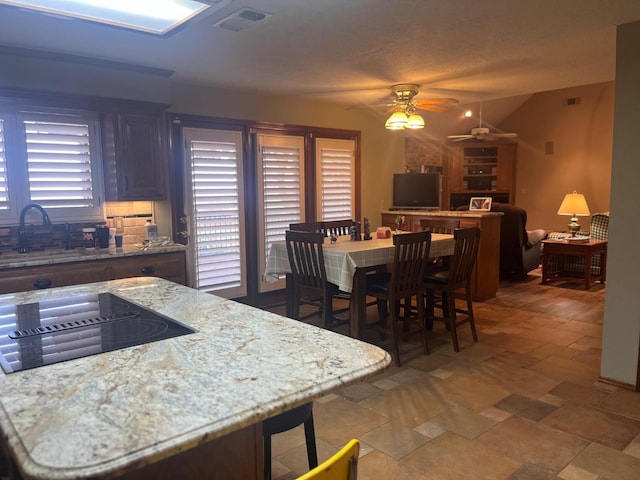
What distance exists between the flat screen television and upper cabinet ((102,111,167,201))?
349cm

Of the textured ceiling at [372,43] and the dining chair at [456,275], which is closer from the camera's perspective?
the textured ceiling at [372,43]

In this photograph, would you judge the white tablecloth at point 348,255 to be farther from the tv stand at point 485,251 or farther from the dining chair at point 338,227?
the tv stand at point 485,251

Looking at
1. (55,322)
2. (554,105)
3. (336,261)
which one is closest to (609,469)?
(336,261)

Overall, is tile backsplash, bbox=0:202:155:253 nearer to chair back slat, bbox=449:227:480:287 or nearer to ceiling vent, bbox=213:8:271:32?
ceiling vent, bbox=213:8:271:32

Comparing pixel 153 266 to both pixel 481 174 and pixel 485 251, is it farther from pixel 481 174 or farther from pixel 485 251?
pixel 481 174

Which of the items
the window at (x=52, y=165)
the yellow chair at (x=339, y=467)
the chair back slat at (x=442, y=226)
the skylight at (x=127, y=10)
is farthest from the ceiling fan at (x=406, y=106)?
the yellow chair at (x=339, y=467)

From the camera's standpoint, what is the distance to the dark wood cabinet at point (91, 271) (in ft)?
10.8

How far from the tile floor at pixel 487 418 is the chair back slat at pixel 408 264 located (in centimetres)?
57

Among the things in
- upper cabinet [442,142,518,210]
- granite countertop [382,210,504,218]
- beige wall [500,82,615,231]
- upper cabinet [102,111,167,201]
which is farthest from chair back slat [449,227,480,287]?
beige wall [500,82,615,231]

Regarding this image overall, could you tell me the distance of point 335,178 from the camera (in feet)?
19.9

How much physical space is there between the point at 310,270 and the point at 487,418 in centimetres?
171

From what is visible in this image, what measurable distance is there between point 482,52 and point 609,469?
2909 mm

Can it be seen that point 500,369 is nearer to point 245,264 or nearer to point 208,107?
point 245,264

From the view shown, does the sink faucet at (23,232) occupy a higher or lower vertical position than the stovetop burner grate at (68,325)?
higher
